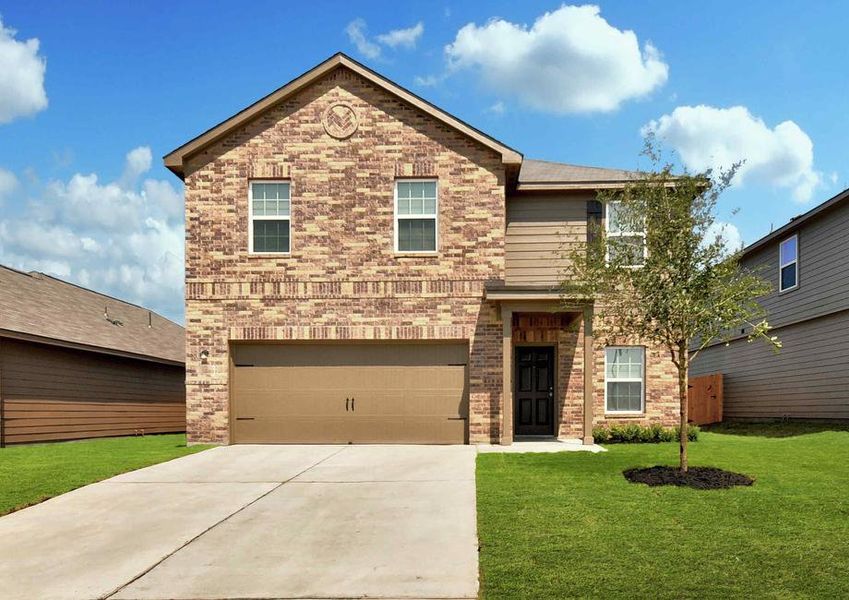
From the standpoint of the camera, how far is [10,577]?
6230 millimetres

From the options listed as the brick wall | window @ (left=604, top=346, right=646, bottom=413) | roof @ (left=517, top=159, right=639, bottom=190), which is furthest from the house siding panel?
the brick wall

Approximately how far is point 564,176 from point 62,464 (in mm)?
12615

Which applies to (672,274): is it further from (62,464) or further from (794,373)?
(794,373)

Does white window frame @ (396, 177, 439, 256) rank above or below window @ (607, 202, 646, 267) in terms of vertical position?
above

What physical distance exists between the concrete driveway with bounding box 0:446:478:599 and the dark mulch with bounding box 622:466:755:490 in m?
2.48

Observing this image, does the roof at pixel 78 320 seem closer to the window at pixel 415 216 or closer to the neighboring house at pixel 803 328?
the window at pixel 415 216

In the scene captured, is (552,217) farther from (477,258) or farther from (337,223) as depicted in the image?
(337,223)

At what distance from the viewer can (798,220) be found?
62.0ft

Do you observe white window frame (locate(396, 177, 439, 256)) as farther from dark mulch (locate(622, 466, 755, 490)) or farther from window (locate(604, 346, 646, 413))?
dark mulch (locate(622, 466, 755, 490))

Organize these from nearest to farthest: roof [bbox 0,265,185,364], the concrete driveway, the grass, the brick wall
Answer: the concrete driveway
the grass
the brick wall
roof [bbox 0,265,185,364]

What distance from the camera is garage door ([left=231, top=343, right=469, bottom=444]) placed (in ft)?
48.6

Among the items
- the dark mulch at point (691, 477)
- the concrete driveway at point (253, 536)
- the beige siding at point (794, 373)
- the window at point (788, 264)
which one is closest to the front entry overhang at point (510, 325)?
the concrete driveway at point (253, 536)

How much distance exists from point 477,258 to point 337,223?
316cm

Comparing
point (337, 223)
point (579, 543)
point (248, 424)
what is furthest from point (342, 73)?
point (579, 543)
